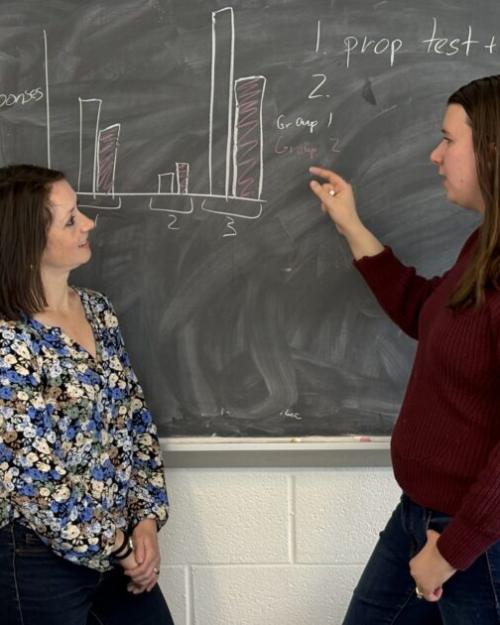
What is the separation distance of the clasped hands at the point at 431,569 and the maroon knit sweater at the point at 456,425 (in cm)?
3

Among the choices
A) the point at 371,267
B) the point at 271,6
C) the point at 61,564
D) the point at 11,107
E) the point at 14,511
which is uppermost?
the point at 271,6

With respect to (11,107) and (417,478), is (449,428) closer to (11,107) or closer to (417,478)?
(417,478)

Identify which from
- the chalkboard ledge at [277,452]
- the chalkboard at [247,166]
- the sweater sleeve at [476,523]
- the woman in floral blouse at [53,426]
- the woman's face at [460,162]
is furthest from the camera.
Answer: the chalkboard ledge at [277,452]

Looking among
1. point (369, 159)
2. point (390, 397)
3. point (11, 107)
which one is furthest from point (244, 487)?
point (11, 107)

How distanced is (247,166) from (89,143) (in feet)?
1.22

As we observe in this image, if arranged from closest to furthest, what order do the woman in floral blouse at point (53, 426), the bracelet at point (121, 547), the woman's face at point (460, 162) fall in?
the woman's face at point (460, 162) < the woman in floral blouse at point (53, 426) < the bracelet at point (121, 547)

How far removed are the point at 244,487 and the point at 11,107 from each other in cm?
106

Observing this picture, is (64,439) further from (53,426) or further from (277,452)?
(277,452)

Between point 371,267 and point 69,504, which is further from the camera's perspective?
point 371,267

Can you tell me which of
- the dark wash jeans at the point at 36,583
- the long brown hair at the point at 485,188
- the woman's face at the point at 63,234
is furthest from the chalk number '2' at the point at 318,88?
the dark wash jeans at the point at 36,583

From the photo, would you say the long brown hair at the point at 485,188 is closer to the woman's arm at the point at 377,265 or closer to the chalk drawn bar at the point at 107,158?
the woman's arm at the point at 377,265

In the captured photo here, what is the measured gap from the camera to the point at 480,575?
4.77 ft

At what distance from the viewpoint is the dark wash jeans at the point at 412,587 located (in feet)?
4.77

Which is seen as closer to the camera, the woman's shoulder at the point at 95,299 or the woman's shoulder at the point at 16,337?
the woman's shoulder at the point at 16,337
